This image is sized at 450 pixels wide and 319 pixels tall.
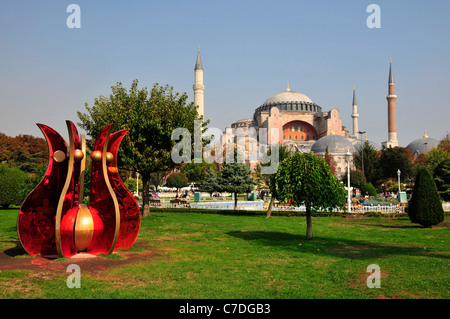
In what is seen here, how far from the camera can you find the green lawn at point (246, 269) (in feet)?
20.2

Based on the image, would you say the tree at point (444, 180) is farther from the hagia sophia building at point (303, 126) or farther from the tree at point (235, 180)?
the hagia sophia building at point (303, 126)

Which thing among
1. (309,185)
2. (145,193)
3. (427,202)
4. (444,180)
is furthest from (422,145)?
(309,185)

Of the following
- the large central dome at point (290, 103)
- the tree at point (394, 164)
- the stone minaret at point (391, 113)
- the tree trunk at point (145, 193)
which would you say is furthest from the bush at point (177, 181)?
the large central dome at point (290, 103)

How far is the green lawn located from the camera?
6.16m

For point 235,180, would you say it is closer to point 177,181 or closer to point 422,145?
point 177,181

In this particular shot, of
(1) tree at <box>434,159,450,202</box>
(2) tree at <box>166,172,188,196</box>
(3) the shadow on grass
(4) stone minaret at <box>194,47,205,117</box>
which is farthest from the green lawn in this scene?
(4) stone minaret at <box>194,47,205,117</box>

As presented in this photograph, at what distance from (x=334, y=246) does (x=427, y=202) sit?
20.8 feet

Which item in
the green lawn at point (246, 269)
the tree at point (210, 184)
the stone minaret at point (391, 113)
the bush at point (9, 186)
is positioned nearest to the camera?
the green lawn at point (246, 269)

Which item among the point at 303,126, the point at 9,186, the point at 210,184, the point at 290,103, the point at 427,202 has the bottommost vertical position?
the point at 427,202

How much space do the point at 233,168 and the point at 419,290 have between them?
1960cm

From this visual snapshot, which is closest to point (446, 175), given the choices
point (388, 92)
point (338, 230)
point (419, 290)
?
point (338, 230)

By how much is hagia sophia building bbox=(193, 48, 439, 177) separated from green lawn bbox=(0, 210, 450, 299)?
61521 millimetres

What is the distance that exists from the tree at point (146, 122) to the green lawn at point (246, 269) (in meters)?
5.92

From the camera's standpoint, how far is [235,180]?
2527cm
